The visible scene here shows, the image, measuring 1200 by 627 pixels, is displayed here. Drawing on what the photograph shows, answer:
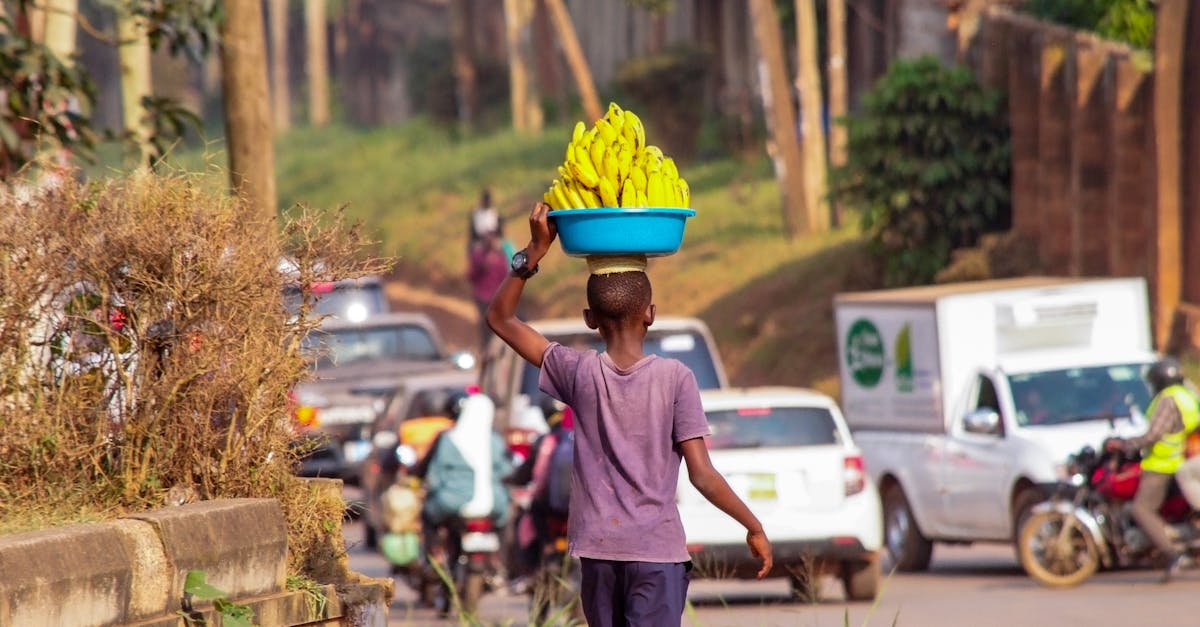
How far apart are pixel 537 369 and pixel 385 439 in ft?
6.91

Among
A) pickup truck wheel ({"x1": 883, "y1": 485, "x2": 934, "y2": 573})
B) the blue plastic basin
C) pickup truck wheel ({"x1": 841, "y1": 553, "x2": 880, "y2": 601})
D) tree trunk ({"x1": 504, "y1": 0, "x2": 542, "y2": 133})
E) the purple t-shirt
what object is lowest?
pickup truck wheel ({"x1": 883, "y1": 485, "x2": 934, "y2": 573})

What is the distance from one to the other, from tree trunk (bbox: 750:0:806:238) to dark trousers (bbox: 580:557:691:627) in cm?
2504

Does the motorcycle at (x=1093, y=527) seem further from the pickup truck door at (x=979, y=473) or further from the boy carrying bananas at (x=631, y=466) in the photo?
Result: the boy carrying bananas at (x=631, y=466)

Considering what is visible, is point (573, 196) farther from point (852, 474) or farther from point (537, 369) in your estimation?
point (537, 369)

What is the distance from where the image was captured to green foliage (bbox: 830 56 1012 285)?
1022 inches

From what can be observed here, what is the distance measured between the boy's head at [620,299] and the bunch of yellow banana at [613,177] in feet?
0.74

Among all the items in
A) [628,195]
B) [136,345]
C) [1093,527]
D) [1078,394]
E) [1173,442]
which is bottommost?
[1093,527]

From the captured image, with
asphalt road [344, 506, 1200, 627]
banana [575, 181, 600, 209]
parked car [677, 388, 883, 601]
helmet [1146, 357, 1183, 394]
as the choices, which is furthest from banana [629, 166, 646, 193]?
helmet [1146, 357, 1183, 394]

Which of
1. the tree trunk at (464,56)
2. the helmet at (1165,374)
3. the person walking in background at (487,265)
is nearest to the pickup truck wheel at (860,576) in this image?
the helmet at (1165,374)

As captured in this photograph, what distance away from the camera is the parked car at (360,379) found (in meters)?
21.2

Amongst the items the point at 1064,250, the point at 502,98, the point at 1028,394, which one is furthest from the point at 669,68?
the point at 1028,394

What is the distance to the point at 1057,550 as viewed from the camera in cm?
1442

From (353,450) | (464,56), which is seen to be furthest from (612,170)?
(464,56)

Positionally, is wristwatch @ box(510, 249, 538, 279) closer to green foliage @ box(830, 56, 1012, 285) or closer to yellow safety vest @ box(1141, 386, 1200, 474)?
yellow safety vest @ box(1141, 386, 1200, 474)
